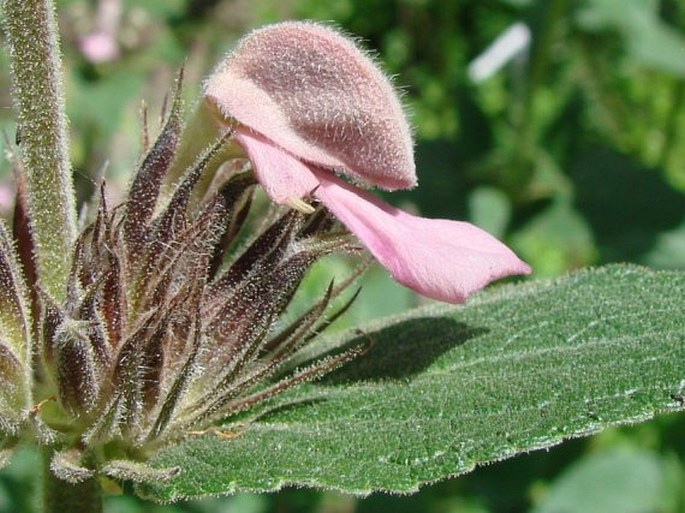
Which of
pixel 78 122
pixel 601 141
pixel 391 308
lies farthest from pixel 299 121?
pixel 78 122

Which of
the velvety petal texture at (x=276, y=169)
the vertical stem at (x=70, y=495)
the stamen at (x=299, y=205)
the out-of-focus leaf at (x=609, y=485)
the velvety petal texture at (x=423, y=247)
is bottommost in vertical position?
the out-of-focus leaf at (x=609, y=485)

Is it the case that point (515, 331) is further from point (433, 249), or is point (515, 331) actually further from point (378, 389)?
point (433, 249)

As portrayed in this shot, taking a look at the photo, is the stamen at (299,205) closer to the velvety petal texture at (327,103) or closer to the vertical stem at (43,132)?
the velvety petal texture at (327,103)

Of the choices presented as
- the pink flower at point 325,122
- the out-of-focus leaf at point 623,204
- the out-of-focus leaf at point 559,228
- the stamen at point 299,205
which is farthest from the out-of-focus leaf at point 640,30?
the stamen at point 299,205

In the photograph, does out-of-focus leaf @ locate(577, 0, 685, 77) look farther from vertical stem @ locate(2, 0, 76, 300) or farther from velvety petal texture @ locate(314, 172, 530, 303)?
vertical stem @ locate(2, 0, 76, 300)

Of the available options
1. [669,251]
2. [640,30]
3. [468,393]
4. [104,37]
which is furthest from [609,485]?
[104,37]

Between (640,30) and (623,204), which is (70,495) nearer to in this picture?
(623,204)
